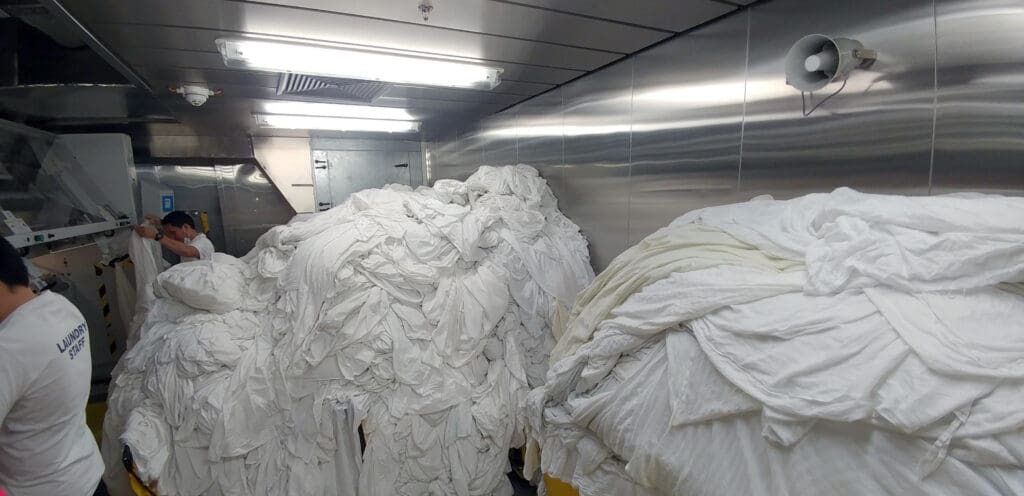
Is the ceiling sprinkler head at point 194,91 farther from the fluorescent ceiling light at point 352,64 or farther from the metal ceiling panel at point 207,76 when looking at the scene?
the fluorescent ceiling light at point 352,64

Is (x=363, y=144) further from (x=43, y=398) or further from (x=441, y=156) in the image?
(x=43, y=398)

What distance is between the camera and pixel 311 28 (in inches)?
72.5

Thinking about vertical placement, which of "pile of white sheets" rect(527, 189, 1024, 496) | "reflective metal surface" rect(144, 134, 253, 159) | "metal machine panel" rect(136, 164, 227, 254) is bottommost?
"pile of white sheets" rect(527, 189, 1024, 496)

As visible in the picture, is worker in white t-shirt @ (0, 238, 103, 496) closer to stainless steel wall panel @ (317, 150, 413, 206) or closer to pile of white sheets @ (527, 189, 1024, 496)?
pile of white sheets @ (527, 189, 1024, 496)

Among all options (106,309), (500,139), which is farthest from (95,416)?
(500,139)

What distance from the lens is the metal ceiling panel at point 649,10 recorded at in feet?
5.62

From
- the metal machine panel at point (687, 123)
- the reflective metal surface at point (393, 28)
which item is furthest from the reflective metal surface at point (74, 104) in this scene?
the metal machine panel at point (687, 123)

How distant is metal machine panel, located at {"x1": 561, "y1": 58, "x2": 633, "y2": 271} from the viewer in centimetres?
255

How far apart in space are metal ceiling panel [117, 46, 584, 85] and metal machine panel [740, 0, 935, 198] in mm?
1256

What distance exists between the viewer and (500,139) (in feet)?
12.9

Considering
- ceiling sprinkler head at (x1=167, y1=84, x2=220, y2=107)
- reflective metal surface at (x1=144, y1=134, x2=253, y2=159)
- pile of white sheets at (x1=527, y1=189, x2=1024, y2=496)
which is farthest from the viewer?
reflective metal surface at (x1=144, y1=134, x2=253, y2=159)

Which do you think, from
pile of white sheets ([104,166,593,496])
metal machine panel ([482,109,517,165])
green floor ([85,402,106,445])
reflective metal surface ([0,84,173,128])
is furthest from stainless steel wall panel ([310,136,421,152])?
green floor ([85,402,106,445])

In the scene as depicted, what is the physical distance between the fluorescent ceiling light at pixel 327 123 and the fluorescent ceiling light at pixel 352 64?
5.53 ft

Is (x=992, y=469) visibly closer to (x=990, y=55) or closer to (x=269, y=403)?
(x=990, y=55)
